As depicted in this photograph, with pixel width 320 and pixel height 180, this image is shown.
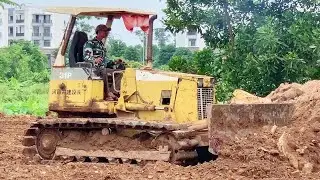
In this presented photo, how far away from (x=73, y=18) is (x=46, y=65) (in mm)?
54109

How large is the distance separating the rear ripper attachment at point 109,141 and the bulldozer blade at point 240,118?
20.0 inches

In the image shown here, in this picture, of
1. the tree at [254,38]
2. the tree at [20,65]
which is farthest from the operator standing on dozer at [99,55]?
the tree at [20,65]

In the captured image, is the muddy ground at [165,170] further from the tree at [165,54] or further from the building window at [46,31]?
the building window at [46,31]

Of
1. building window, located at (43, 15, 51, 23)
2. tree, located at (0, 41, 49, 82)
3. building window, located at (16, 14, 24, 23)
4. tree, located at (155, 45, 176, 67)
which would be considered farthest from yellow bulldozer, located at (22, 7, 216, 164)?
building window, located at (16, 14, 24, 23)

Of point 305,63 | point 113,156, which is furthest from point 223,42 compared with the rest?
point 113,156

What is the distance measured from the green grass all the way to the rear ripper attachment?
578 inches

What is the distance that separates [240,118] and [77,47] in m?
3.23

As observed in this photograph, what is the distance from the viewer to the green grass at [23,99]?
29.3 meters

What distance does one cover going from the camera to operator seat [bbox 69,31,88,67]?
13.3 metres

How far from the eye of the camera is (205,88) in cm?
1314

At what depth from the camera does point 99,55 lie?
1334cm

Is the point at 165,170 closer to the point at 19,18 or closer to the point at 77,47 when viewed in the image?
the point at 77,47

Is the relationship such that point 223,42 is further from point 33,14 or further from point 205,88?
point 33,14

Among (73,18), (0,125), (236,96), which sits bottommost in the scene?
(0,125)
